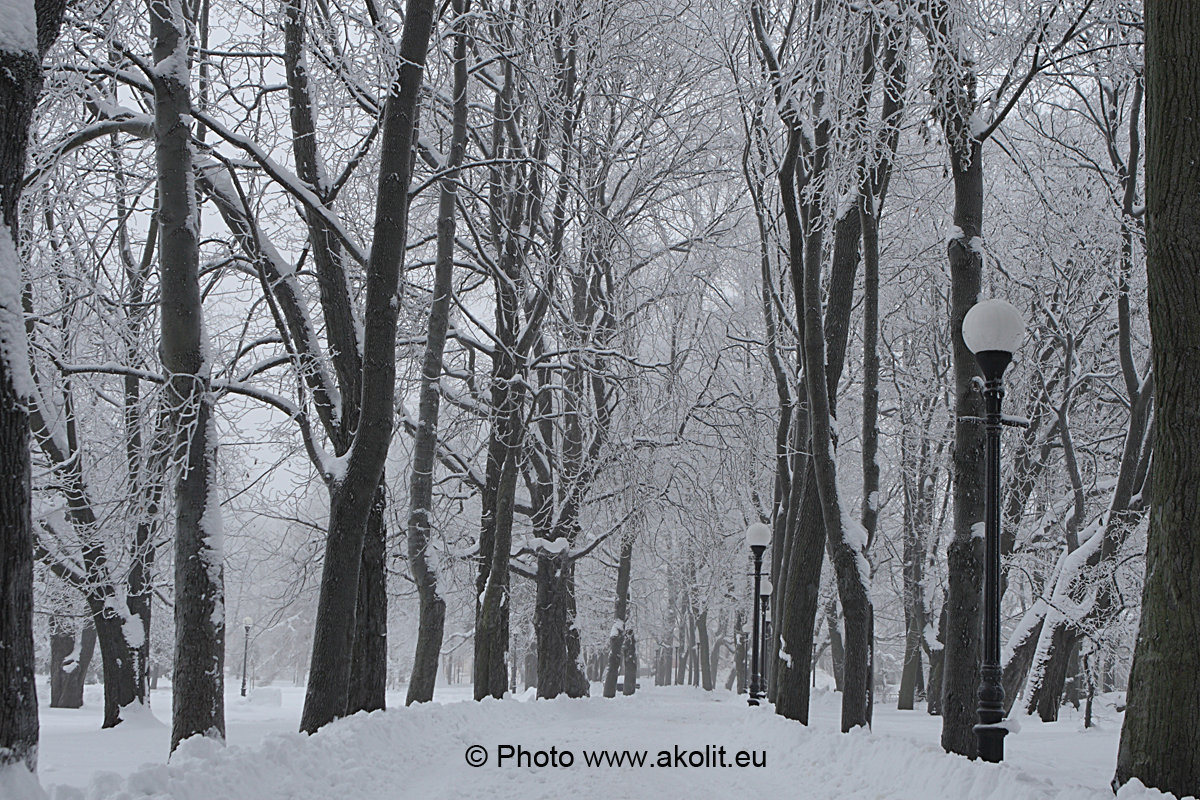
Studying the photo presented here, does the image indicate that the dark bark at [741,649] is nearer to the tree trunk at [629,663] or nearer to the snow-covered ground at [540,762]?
the tree trunk at [629,663]

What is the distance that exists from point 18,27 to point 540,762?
776 centimetres

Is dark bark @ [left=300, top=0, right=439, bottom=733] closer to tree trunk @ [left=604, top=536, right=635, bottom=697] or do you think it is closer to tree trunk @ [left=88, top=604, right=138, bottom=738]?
tree trunk @ [left=88, top=604, right=138, bottom=738]

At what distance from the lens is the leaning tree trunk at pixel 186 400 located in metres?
8.35

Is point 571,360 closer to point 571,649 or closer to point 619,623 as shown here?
point 571,649

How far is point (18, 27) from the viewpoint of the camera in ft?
14.2

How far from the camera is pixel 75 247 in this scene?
10.8 meters

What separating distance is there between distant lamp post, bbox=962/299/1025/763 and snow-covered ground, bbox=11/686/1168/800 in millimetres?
459

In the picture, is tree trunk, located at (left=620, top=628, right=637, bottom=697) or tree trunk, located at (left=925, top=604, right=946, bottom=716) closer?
tree trunk, located at (left=925, top=604, right=946, bottom=716)

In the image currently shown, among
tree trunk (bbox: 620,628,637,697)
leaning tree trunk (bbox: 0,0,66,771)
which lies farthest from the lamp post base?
tree trunk (bbox: 620,628,637,697)

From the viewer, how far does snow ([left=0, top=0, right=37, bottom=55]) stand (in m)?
4.27

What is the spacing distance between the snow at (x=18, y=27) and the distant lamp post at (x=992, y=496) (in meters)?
6.03

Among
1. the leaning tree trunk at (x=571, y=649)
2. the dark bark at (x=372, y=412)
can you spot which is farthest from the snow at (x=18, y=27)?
the leaning tree trunk at (x=571, y=649)

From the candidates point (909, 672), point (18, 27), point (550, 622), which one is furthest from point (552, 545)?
point (909, 672)

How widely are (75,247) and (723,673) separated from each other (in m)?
65.9
